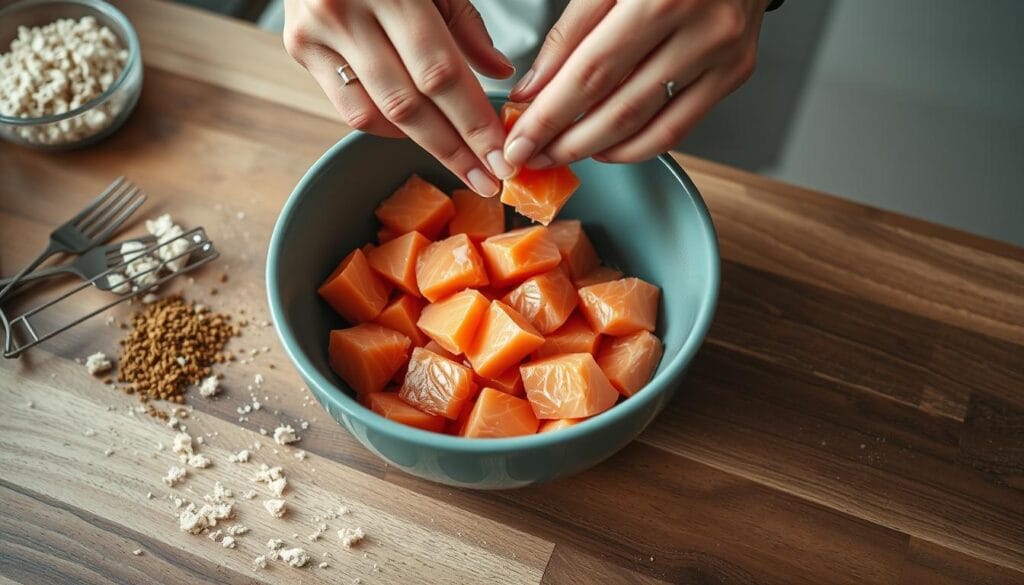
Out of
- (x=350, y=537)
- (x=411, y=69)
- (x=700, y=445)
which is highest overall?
(x=411, y=69)

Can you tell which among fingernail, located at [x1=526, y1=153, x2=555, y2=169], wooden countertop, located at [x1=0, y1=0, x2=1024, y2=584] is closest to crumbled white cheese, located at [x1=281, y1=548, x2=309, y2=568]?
wooden countertop, located at [x1=0, y1=0, x2=1024, y2=584]

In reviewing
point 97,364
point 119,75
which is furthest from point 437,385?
point 119,75

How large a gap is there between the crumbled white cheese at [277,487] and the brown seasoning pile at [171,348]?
0.24 m

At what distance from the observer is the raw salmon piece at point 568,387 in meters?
1.29

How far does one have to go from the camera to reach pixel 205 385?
1533 mm

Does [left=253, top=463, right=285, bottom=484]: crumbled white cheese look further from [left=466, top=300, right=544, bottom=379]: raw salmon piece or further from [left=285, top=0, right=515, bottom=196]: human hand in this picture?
[left=285, top=0, right=515, bottom=196]: human hand

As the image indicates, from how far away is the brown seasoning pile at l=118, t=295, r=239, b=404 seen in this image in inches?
60.5

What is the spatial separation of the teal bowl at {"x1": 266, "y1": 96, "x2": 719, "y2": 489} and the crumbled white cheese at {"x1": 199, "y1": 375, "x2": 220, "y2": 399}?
0.23 m

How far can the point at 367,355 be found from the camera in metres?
1.37

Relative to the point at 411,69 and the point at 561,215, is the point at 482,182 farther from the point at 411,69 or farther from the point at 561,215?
the point at 561,215

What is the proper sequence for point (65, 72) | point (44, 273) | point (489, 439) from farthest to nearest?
1. point (65, 72)
2. point (44, 273)
3. point (489, 439)

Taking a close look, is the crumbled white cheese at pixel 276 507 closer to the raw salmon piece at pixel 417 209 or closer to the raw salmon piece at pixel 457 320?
the raw salmon piece at pixel 457 320

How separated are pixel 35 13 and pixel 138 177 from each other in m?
0.49

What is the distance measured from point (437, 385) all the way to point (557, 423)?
189 mm
